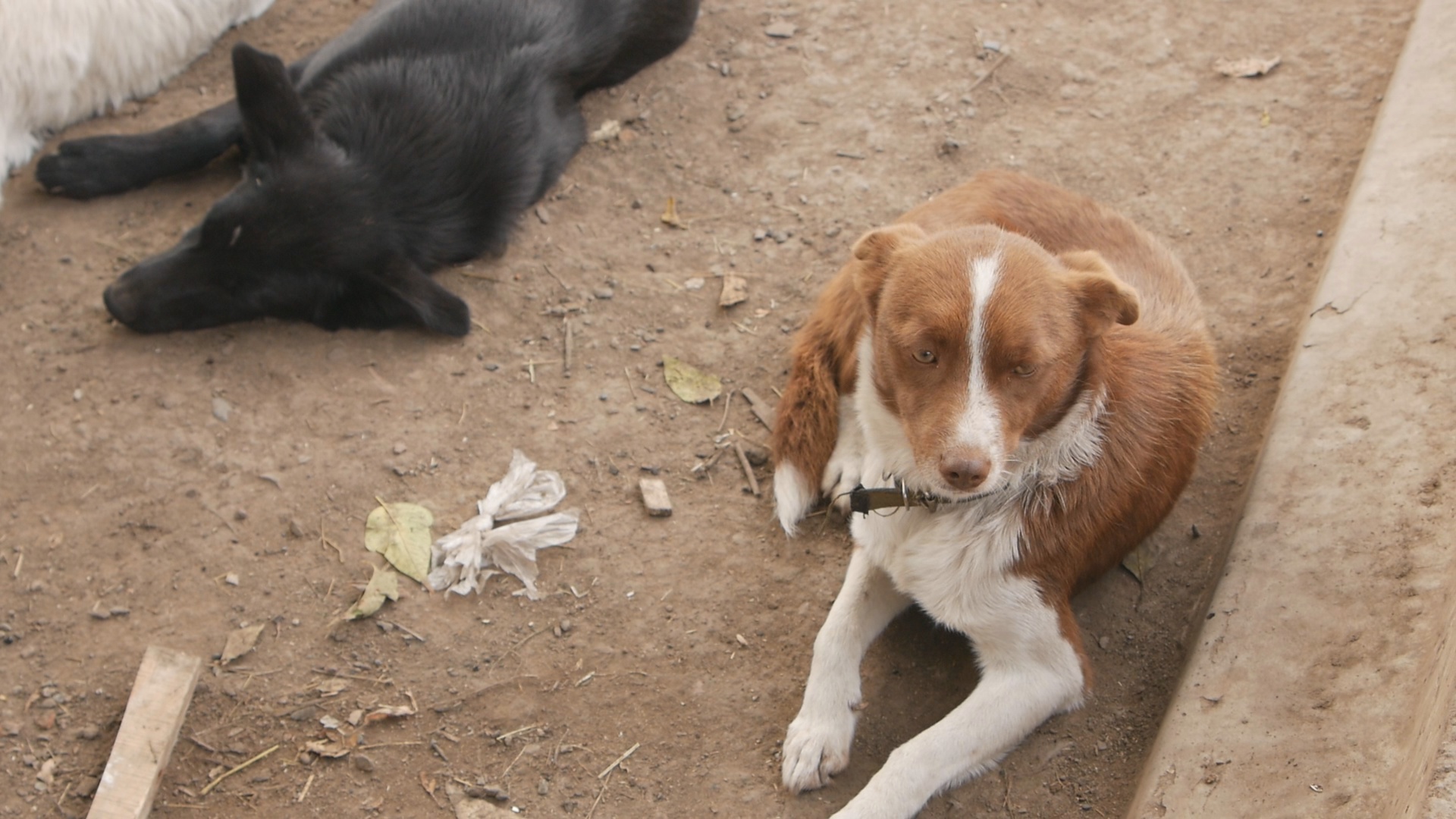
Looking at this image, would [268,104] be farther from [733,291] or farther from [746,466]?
[746,466]

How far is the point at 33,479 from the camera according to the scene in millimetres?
3859

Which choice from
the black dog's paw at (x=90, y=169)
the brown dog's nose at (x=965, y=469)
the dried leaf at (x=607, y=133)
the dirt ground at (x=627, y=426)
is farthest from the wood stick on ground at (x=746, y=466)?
the black dog's paw at (x=90, y=169)

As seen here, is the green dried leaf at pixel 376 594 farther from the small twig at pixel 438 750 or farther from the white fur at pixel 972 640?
the white fur at pixel 972 640

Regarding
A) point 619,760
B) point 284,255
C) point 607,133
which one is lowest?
point 619,760

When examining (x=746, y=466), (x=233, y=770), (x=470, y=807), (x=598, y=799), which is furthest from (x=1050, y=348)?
(x=233, y=770)

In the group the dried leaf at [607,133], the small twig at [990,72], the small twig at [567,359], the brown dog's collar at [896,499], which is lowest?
the small twig at [567,359]

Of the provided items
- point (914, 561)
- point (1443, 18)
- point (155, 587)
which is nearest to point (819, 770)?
point (914, 561)

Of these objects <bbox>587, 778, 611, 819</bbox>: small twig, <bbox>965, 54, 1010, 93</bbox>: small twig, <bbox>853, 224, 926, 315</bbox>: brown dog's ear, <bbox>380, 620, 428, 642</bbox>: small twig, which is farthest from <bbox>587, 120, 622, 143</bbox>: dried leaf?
<bbox>587, 778, 611, 819</bbox>: small twig

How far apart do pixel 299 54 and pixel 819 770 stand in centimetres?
432

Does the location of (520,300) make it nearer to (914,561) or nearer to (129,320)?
(129,320)

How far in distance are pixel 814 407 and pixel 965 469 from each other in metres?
1.10

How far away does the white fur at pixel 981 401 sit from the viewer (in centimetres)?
285

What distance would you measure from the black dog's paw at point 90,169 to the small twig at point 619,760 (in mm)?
3277

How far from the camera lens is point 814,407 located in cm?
388
